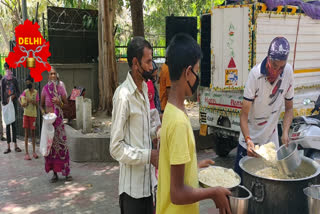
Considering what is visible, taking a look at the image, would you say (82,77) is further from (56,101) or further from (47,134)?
(47,134)

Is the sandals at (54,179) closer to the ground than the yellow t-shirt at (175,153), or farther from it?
closer to the ground

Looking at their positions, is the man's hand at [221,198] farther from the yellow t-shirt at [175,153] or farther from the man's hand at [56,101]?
Result: the man's hand at [56,101]

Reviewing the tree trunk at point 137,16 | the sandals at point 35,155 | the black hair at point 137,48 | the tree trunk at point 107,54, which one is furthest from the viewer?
the tree trunk at point 107,54

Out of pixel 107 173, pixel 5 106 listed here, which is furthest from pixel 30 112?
pixel 107 173

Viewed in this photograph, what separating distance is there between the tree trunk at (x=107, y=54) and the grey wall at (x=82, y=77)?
1.28 metres

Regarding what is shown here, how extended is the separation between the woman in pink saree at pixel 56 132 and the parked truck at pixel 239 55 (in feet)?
8.02

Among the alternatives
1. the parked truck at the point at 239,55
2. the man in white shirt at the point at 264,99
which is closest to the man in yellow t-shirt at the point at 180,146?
the man in white shirt at the point at 264,99

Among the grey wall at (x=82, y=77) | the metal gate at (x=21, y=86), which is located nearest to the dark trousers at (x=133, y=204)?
the metal gate at (x=21, y=86)

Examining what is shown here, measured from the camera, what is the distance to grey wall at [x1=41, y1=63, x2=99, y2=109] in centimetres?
1045

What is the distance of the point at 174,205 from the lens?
1869mm

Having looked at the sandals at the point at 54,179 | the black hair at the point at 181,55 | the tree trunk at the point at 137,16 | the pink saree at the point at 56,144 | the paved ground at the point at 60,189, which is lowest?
the paved ground at the point at 60,189

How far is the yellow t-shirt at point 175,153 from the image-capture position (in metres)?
1.72

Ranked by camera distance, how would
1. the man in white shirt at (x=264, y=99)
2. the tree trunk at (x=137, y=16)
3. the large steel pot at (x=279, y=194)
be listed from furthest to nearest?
the tree trunk at (x=137, y=16)
the man in white shirt at (x=264, y=99)
the large steel pot at (x=279, y=194)

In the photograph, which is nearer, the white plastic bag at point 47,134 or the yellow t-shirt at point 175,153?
the yellow t-shirt at point 175,153
